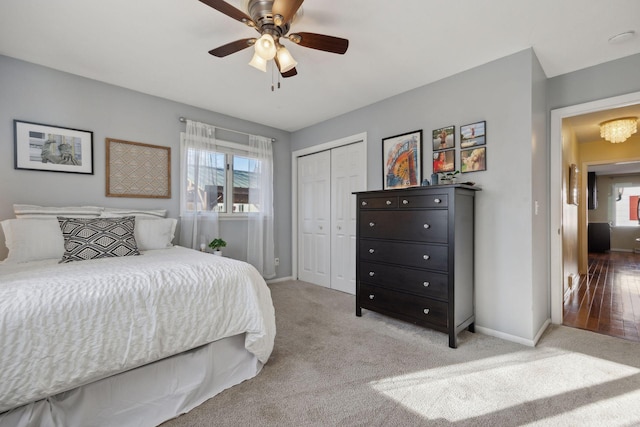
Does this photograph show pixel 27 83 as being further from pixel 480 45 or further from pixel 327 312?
pixel 480 45

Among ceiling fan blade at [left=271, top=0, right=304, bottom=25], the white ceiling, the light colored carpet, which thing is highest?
the white ceiling

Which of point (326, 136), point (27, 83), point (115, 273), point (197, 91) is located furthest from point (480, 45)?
point (27, 83)

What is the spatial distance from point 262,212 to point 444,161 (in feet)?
8.34

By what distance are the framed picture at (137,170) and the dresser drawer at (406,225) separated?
7.75 feet

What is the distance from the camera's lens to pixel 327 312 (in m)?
3.14

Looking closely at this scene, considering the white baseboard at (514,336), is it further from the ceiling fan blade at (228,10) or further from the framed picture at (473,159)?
the ceiling fan blade at (228,10)

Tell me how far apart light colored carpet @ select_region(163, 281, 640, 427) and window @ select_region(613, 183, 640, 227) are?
8402mm

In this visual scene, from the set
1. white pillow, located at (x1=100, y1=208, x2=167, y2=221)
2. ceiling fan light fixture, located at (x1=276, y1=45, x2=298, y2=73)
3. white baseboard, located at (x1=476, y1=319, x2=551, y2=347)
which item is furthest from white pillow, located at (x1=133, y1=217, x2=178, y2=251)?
white baseboard, located at (x1=476, y1=319, x2=551, y2=347)

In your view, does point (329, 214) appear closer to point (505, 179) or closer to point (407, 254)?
point (407, 254)

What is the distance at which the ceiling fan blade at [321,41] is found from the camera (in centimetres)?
183

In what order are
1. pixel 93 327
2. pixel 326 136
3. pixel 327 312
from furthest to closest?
pixel 326 136 → pixel 327 312 → pixel 93 327

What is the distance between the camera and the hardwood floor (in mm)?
2660

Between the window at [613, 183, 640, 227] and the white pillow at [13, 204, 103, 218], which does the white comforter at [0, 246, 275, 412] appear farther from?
the window at [613, 183, 640, 227]

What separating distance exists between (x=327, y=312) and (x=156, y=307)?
199 centimetres
